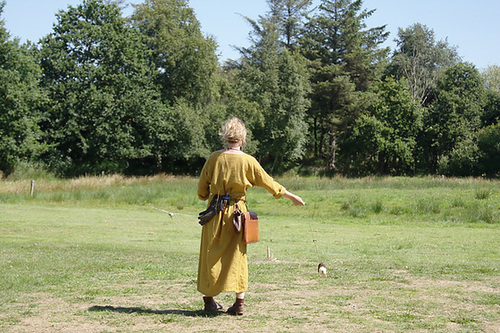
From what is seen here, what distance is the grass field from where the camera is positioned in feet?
20.8

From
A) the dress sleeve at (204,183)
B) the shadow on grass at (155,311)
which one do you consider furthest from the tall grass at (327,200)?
the shadow on grass at (155,311)

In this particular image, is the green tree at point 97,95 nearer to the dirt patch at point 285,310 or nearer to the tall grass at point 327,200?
the tall grass at point 327,200

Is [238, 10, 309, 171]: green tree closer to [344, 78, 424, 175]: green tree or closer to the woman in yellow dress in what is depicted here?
[344, 78, 424, 175]: green tree

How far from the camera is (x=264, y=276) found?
30.7 feet

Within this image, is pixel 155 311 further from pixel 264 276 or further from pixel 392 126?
pixel 392 126

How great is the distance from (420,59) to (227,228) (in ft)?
246

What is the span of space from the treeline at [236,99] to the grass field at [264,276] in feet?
94.5

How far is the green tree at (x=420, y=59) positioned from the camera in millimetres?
71375

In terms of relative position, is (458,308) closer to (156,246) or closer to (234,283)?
(234,283)

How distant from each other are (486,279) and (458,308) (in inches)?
95.4

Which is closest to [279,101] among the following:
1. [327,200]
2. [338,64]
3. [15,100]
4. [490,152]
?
[338,64]

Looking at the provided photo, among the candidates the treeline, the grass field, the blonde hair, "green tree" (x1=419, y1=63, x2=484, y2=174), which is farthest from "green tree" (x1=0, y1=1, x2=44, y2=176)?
the blonde hair

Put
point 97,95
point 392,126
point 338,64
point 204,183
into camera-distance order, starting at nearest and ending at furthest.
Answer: point 204,183 < point 97,95 < point 392,126 < point 338,64

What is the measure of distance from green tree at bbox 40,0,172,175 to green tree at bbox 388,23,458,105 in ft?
108
